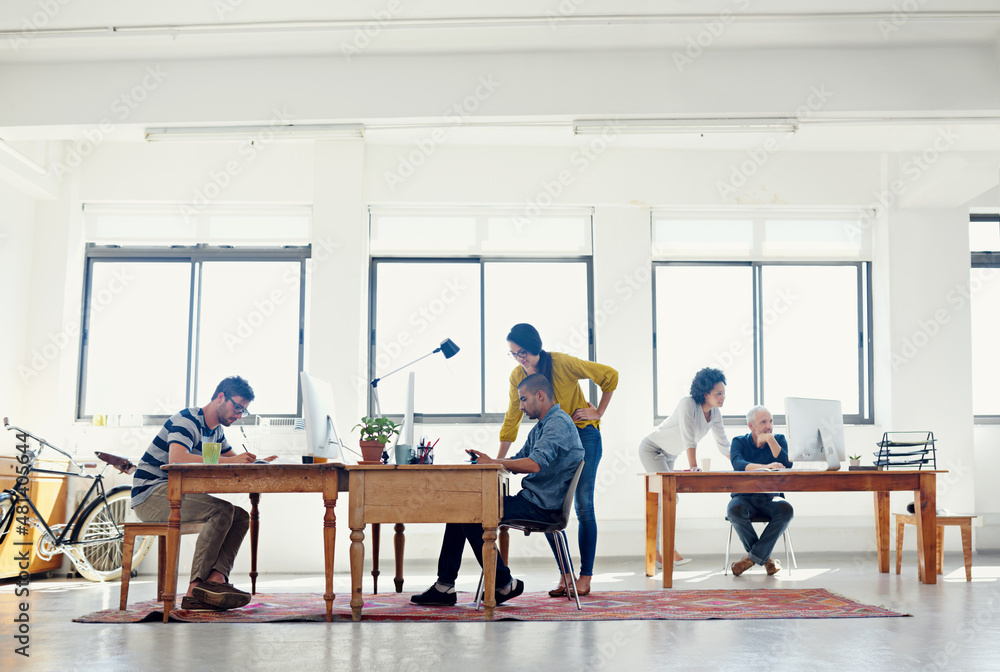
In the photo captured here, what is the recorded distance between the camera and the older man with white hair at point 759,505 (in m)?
5.99

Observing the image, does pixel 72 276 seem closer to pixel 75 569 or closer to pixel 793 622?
pixel 75 569

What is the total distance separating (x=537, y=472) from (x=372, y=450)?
76 cm

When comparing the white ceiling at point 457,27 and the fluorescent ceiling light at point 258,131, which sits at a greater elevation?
the white ceiling at point 457,27

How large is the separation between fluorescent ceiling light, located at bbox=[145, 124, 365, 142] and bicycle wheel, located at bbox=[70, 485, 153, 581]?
2407mm

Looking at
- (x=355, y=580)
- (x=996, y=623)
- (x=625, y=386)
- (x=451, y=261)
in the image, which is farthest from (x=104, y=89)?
(x=996, y=623)

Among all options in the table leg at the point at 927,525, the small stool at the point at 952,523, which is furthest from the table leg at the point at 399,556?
the small stool at the point at 952,523

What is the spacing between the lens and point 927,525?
5.43 metres

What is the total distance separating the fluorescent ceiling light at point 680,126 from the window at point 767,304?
1954 millimetres

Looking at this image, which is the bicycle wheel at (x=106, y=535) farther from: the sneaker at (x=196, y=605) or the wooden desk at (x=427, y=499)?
the wooden desk at (x=427, y=499)

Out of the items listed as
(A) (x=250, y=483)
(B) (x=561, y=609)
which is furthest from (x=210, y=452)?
(B) (x=561, y=609)

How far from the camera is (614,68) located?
566cm

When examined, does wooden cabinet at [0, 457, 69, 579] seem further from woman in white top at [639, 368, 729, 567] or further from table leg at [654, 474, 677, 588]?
woman in white top at [639, 368, 729, 567]

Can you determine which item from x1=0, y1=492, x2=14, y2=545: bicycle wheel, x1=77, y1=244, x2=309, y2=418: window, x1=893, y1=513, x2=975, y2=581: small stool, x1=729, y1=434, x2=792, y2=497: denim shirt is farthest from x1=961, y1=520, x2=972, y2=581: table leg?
x1=0, y1=492, x2=14, y2=545: bicycle wheel

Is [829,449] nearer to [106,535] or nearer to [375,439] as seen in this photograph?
[375,439]
